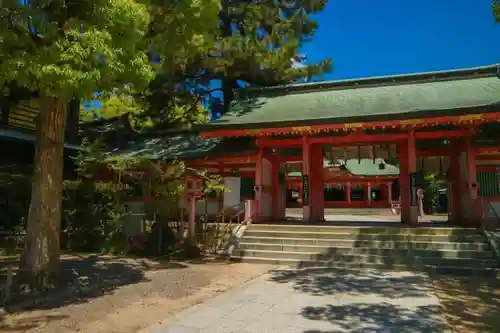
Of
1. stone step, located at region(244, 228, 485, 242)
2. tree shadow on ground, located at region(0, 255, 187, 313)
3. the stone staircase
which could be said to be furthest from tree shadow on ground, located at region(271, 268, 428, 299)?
tree shadow on ground, located at region(0, 255, 187, 313)

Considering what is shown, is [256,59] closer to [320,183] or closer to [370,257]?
[320,183]

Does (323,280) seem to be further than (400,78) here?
No

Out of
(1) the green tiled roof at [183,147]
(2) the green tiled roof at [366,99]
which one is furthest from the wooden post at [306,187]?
(1) the green tiled roof at [183,147]

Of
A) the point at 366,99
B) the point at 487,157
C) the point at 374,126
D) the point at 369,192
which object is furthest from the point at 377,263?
the point at 369,192

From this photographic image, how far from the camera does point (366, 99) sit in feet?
51.8

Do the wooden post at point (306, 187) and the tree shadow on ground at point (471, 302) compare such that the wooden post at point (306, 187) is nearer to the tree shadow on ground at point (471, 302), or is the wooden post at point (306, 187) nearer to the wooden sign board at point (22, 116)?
the tree shadow on ground at point (471, 302)

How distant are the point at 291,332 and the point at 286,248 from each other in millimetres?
6360

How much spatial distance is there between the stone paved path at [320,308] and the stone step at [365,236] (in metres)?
2.46

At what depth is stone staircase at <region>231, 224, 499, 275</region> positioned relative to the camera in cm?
990

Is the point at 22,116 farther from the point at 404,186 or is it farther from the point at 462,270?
the point at 462,270

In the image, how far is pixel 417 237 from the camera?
1116 centimetres

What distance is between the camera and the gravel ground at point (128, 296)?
5.59 meters

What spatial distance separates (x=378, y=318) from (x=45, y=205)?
593 centimetres

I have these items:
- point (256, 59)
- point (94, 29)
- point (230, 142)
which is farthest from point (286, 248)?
point (256, 59)
